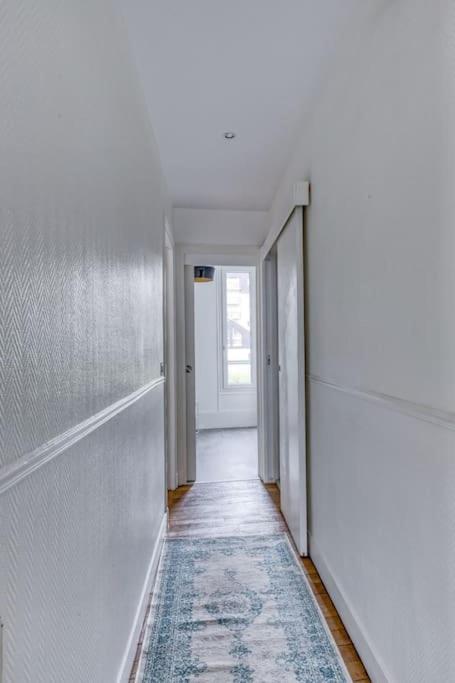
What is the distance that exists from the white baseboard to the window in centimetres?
38

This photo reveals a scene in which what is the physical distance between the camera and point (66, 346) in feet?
2.53

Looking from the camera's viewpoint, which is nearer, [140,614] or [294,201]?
[140,614]

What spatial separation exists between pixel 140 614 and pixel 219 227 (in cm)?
269

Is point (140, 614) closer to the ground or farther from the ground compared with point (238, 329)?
closer to the ground

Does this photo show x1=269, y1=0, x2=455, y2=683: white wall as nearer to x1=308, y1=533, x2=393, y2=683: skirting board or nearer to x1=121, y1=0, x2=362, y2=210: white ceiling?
x1=308, y1=533, x2=393, y2=683: skirting board

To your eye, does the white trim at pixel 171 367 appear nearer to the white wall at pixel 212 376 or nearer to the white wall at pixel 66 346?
the white wall at pixel 66 346

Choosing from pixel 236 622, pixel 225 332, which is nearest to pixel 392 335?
pixel 236 622

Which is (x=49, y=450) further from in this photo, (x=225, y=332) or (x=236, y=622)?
(x=225, y=332)

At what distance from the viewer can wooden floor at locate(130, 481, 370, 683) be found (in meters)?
2.29

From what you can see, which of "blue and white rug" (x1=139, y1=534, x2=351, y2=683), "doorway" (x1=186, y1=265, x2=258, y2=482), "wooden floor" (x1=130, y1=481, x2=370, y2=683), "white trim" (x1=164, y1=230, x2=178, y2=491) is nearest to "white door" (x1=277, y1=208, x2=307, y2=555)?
"wooden floor" (x1=130, y1=481, x2=370, y2=683)

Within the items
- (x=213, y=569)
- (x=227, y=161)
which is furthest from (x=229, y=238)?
(x=213, y=569)

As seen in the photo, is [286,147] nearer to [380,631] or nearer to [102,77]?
[102,77]

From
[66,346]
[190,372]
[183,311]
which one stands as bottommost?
[190,372]

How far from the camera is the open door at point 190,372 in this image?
124 inches
